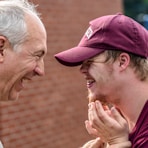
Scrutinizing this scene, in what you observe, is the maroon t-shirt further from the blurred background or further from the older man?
the blurred background

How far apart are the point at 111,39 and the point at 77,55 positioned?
0.22 metres

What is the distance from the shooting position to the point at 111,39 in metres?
2.96

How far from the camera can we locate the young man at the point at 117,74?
2.92 meters

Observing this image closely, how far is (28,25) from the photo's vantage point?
301 cm

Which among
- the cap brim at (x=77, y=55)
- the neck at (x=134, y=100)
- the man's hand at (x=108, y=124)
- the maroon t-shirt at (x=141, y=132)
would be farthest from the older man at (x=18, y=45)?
the maroon t-shirt at (x=141, y=132)

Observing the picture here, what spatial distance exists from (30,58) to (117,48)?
54cm

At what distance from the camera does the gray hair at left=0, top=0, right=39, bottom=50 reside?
2936 millimetres

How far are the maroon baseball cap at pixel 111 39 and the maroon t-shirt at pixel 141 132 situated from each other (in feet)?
1.18

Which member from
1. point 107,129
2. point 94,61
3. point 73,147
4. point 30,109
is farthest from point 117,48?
point 73,147

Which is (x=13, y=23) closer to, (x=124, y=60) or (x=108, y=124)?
(x=124, y=60)

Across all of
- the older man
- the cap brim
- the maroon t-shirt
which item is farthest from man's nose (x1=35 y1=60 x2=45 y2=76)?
the maroon t-shirt

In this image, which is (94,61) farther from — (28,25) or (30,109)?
(30,109)

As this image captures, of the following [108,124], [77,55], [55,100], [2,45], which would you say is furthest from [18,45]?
[55,100]

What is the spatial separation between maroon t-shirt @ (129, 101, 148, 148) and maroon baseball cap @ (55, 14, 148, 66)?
0.36 metres
